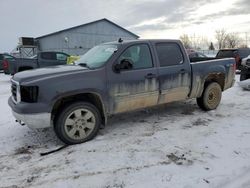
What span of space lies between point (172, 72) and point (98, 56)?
1.59 metres

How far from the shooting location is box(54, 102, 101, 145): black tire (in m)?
4.52

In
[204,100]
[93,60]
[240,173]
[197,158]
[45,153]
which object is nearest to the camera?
[240,173]

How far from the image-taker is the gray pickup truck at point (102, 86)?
4.36m

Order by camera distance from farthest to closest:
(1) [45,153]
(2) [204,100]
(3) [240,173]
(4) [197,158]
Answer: (2) [204,100] → (1) [45,153] → (4) [197,158] → (3) [240,173]

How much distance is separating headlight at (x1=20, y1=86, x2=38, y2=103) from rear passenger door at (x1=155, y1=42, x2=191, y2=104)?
2.48 meters

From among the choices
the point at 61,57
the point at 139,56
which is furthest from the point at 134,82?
the point at 61,57

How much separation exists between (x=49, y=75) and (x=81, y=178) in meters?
1.84

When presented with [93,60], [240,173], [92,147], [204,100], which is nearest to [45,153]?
[92,147]

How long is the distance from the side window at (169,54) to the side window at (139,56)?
0.96 feet

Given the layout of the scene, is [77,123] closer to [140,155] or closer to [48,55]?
[140,155]

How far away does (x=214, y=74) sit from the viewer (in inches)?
261

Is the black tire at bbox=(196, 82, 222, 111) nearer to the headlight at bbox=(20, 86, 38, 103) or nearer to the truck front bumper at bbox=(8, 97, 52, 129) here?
the truck front bumper at bbox=(8, 97, 52, 129)

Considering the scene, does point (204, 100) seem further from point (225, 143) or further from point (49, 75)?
point (49, 75)

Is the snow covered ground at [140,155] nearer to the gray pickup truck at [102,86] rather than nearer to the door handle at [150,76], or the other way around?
the gray pickup truck at [102,86]
